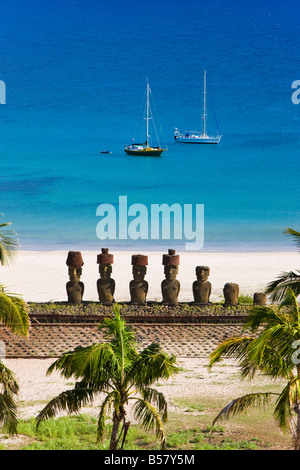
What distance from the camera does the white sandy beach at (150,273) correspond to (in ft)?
113

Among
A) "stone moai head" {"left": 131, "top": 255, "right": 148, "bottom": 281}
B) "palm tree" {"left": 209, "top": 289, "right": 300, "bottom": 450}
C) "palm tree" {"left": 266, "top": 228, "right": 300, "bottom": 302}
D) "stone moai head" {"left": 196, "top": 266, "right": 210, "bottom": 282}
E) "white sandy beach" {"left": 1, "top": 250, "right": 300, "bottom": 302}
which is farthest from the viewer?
"white sandy beach" {"left": 1, "top": 250, "right": 300, "bottom": 302}

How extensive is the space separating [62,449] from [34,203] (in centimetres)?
6234

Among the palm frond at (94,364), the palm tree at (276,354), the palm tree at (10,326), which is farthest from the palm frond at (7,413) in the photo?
the palm tree at (276,354)

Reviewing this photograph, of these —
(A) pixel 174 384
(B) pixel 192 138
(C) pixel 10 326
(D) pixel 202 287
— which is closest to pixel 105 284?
(D) pixel 202 287

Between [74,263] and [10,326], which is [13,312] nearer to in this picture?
[10,326]

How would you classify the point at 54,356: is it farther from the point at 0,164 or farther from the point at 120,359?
the point at 0,164

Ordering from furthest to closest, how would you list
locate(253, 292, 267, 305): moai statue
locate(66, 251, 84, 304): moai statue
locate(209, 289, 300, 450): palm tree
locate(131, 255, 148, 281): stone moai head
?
locate(66, 251, 84, 304): moai statue → locate(131, 255, 148, 281): stone moai head → locate(253, 292, 267, 305): moai statue → locate(209, 289, 300, 450): palm tree

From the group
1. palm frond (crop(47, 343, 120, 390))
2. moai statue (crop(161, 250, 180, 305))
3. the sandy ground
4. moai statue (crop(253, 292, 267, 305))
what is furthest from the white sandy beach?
palm frond (crop(47, 343, 120, 390))

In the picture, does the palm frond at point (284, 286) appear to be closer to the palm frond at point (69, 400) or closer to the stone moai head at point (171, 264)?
the palm frond at point (69, 400)

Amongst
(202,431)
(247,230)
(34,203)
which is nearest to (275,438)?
(202,431)

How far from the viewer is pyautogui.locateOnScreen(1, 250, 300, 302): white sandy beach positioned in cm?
3453

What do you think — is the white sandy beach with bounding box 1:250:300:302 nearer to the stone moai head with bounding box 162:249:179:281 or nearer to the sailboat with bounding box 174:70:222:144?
the stone moai head with bounding box 162:249:179:281

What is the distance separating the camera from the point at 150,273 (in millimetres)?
41438

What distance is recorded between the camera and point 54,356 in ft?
76.2
